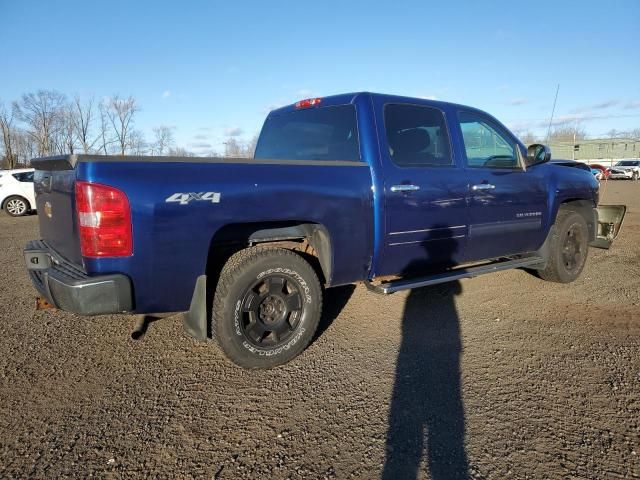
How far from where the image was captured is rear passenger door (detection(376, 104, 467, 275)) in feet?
11.8

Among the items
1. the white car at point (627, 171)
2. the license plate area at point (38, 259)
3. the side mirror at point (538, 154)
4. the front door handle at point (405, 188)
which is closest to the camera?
the license plate area at point (38, 259)

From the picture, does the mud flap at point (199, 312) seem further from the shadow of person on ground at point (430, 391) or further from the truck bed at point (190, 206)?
the shadow of person on ground at point (430, 391)

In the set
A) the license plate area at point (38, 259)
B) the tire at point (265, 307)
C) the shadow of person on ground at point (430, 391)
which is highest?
the license plate area at point (38, 259)

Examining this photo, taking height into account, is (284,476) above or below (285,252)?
below

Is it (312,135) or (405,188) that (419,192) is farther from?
(312,135)

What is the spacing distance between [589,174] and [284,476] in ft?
18.0

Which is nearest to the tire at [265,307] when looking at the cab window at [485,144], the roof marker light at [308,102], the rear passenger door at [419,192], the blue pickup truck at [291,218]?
the blue pickup truck at [291,218]

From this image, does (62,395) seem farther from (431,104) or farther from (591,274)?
(591,274)

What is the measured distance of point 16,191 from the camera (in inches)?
544

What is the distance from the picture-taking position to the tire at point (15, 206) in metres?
13.7

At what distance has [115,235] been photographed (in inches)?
99.6

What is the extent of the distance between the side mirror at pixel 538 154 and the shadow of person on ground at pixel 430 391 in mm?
1470

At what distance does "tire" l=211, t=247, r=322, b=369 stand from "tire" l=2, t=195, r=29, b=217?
1416 centimetres

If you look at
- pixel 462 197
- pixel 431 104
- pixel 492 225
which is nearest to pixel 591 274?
pixel 492 225
